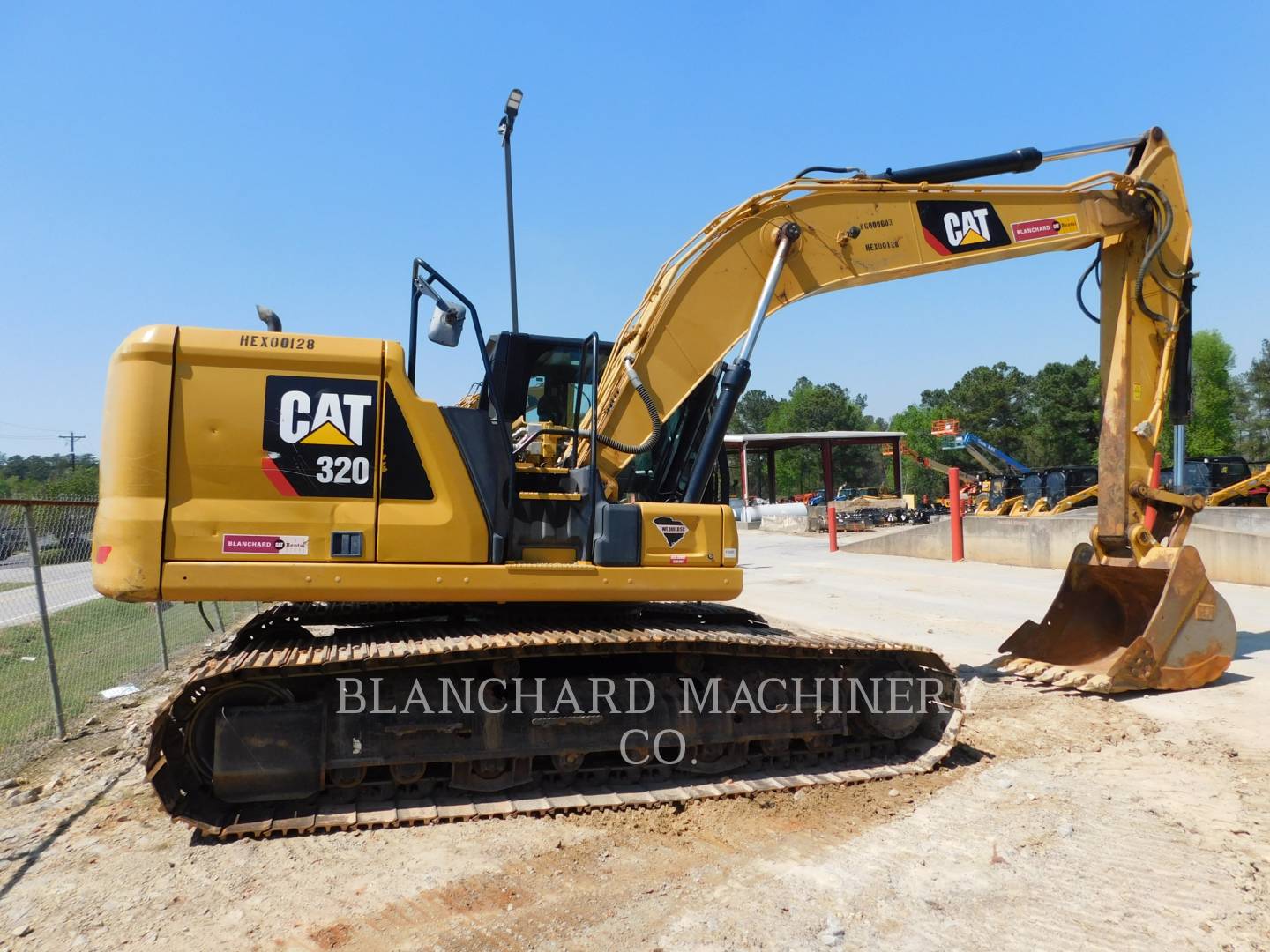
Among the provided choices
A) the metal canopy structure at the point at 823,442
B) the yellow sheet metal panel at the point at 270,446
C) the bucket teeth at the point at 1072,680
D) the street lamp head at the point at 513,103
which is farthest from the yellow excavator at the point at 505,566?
the metal canopy structure at the point at 823,442

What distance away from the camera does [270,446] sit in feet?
14.6

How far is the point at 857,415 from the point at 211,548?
307 ft

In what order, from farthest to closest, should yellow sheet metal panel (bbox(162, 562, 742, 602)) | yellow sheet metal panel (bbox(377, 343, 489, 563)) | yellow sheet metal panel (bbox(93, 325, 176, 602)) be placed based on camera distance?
yellow sheet metal panel (bbox(377, 343, 489, 563)), yellow sheet metal panel (bbox(162, 562, 742, 602)), yellow sheet metal panel (bbox(93, 325, 176, 602))

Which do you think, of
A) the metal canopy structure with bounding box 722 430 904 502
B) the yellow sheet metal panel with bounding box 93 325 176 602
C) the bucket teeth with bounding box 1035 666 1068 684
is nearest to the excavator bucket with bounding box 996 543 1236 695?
the bucket teeth with bounding box 1035 666 1068 684

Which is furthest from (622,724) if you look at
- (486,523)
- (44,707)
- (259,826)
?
(44,707)

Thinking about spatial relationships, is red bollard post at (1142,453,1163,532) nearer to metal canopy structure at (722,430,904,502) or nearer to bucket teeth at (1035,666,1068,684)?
bucket teeth at (1035,666,1068,684)

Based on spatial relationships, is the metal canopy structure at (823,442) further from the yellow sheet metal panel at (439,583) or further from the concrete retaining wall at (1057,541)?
the yellow sheet metal panel at (439,583)

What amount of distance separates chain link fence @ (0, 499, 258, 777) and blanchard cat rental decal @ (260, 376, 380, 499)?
2.40 metres

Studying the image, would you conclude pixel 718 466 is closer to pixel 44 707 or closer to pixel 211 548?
pixel 211 548

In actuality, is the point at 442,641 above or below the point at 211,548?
below

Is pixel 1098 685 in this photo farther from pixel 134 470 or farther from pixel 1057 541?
pixel 1057 541

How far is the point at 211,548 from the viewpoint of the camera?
4363 mm

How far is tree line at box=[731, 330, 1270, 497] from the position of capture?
2101 inches

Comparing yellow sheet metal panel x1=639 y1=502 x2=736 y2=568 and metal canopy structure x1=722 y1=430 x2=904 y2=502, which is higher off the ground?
metal canopy structure x1=722 y1=430 x2=904 y2=502
